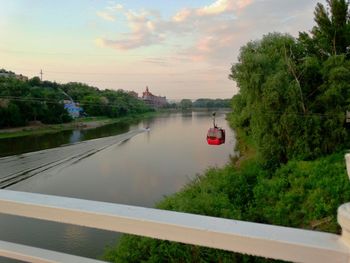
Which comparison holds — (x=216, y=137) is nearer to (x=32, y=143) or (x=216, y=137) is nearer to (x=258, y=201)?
(x=258, y=201)

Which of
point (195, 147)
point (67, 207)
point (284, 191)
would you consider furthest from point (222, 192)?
point (195, 147)

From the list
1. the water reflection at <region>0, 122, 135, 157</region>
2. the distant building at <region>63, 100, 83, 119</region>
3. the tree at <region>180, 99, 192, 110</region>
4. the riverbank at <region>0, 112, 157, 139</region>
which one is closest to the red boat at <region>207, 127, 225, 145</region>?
the water reflection at <region>0, 122, 135, 157</region>

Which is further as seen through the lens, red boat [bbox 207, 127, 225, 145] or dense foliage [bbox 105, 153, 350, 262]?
red boat [bbox 207, 127, 225, 145]

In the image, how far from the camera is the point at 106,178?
17375mm

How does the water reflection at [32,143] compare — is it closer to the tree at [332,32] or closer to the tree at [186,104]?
the tree at [332,32]

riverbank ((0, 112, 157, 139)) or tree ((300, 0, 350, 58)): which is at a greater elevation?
tree ((300, 0, 350, 58))

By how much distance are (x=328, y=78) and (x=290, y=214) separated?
6.63m

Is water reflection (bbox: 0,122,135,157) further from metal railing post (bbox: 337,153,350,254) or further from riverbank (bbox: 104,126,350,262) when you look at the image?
metal railing post (bbox: 337,153,350,254)

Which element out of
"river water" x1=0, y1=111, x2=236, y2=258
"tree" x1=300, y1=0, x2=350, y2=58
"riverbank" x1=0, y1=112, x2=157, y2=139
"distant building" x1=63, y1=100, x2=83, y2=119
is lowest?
"river water" x1=0, y1=111, x2=236, y2=258

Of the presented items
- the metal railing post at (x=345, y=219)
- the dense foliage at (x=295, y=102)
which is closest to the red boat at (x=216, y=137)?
the dense foliage at (x=295, y=102)

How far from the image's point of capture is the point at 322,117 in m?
13.0

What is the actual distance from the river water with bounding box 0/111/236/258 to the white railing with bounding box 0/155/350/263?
319 inches

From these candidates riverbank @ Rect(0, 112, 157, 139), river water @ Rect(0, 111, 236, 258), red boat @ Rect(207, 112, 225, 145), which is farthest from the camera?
riverbank @ Rect(0, 112, 157, 139)

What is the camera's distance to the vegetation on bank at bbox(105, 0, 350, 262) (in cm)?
902
